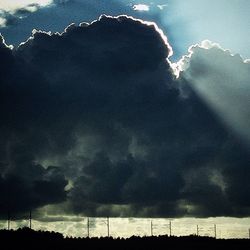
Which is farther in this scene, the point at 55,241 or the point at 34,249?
the point at 55,241

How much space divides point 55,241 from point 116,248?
22843mm

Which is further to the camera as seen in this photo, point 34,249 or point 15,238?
point 15,238

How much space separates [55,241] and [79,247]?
926cm

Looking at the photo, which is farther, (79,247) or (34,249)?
(79,247)

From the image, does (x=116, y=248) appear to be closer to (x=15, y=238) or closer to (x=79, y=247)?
(x=79, y=247)

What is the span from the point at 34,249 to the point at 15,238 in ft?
54.6

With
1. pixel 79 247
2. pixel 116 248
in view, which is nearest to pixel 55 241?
pixel 79 247

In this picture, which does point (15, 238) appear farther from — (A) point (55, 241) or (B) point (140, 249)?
(B) point (140, 249)

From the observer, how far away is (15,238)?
192 m

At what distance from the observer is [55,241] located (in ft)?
648

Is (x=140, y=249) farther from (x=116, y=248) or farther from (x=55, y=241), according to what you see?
(x=55, y=241)

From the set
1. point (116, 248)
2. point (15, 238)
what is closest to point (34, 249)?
point (15, 238)

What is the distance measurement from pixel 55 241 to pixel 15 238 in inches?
588

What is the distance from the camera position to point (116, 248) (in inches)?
7859
